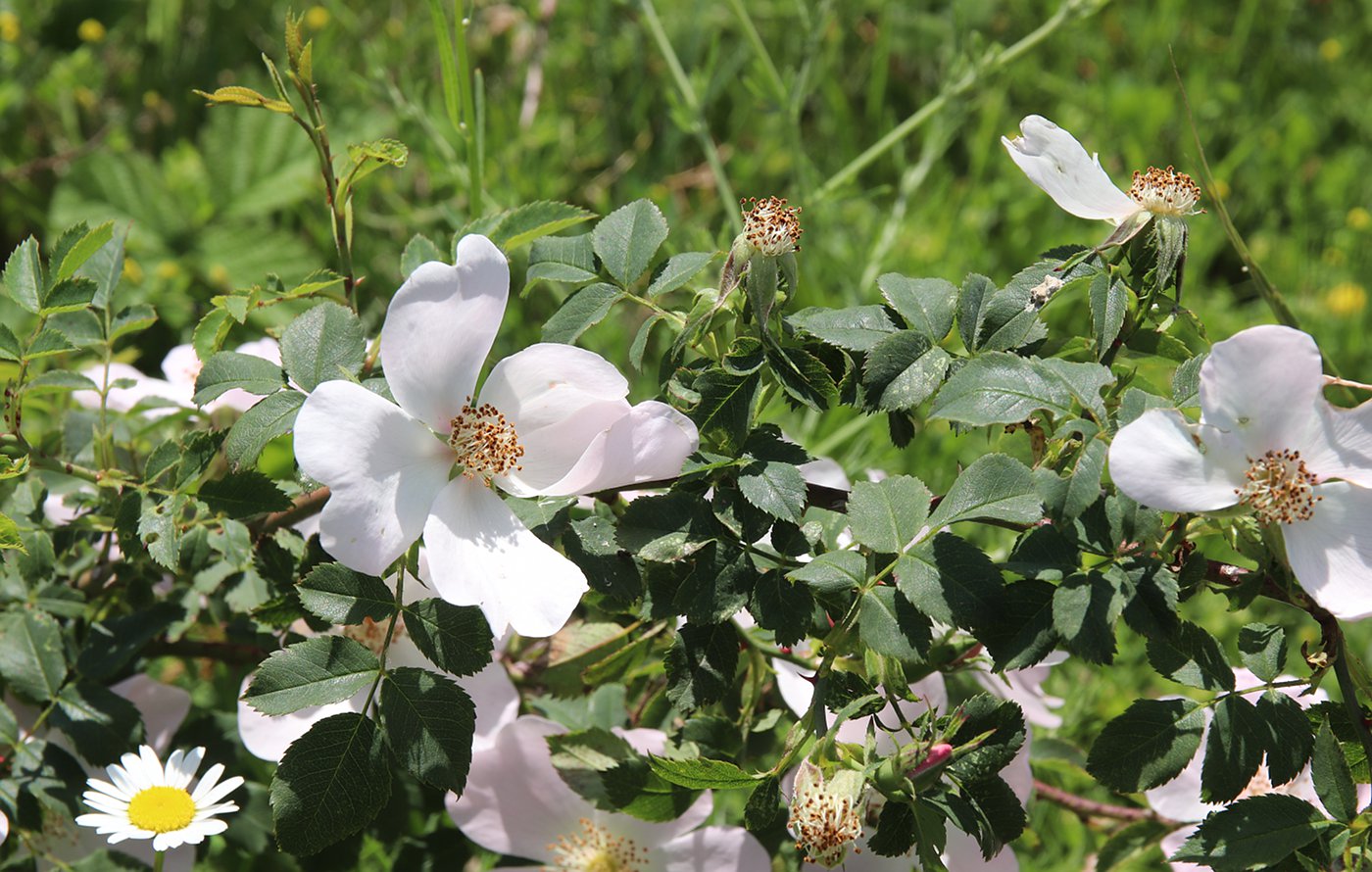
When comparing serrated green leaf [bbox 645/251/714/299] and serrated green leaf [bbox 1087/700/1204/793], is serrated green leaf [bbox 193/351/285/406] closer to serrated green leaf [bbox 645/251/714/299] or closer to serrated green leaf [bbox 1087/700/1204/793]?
serrated green leaf [bbox 645/251/714/299]

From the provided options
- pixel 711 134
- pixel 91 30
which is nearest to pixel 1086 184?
pixel 711 134

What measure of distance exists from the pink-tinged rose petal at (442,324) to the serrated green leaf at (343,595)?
0.12 m

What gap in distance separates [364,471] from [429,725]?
192mm

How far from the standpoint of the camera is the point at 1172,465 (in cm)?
79

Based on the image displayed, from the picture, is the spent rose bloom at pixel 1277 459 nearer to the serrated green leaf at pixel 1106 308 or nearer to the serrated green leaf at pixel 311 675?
the serrated green leaf at pixel 1106 308

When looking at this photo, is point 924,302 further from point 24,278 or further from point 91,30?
point 91,30

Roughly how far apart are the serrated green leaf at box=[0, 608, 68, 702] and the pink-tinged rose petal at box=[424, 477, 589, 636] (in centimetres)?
48

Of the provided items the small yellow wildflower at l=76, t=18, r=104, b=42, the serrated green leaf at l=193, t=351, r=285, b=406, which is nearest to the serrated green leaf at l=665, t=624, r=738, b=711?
the serrated green leaf at l=193, t=351, r=285, b=406

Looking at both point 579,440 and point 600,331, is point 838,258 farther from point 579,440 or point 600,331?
point 579,440

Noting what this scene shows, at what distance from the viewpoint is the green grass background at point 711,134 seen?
2273mm

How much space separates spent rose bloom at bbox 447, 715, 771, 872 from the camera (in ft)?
3.72

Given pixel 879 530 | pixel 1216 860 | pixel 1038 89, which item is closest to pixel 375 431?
pixel 879 530

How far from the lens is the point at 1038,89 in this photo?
9.42ft

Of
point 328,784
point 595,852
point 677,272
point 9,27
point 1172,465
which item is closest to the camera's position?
point 1172,465
